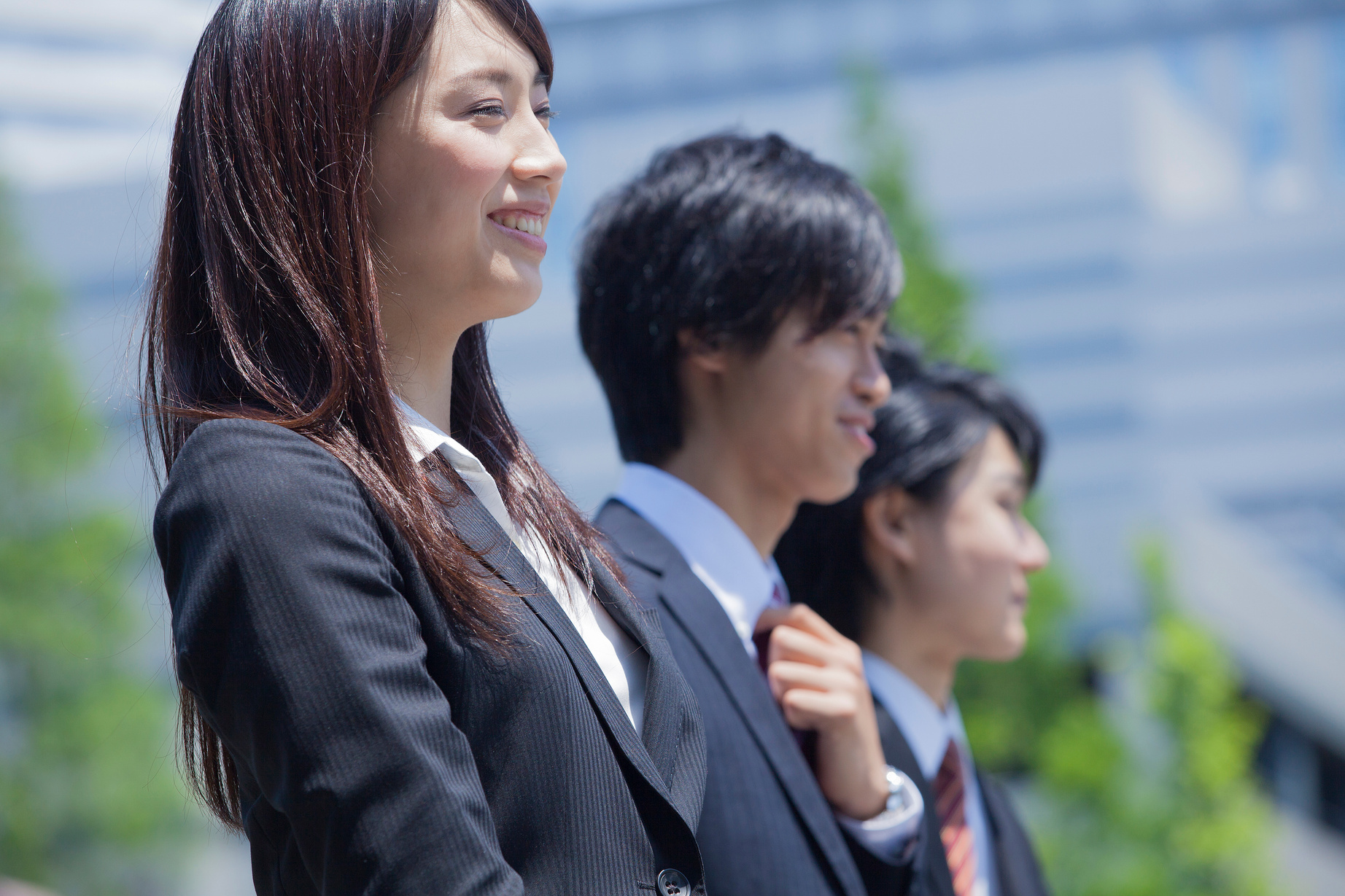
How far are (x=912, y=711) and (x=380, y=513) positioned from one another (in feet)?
5.82

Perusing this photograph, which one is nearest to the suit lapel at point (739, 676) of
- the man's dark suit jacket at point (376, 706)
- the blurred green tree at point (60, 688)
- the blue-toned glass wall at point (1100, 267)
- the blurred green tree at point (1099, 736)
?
the man's dark suit jacket at point (376, 706)

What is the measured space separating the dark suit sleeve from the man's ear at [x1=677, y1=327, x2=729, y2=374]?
4.09 ft

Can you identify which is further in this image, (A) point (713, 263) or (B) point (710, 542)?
(A) point (713, 263)

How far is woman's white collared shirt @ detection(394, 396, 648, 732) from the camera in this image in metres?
1.27

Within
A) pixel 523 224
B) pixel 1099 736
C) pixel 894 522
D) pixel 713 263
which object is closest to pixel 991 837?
pixel 894 522

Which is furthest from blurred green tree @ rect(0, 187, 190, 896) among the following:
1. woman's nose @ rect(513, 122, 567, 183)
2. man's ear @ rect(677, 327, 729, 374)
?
woman's nose @ rect(513, 122, 567, 183)

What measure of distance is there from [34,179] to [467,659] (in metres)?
39.2

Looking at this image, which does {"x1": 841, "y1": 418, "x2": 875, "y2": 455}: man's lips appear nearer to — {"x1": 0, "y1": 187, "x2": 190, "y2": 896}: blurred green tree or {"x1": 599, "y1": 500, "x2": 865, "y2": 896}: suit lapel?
{"x1": 599, "y1": 500, "x2": 865, "y2": 896}: suit lapel

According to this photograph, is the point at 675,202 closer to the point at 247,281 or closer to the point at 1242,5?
the point at 247,281

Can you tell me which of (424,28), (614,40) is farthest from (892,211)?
(614,40)

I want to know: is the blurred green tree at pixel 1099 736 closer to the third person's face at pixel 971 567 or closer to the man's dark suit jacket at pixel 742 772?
the third person's face at pixel 971 567

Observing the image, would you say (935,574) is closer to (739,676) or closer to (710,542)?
(710,542)

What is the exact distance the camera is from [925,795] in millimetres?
2281

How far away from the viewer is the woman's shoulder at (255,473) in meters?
1.02
